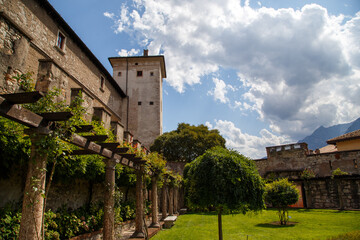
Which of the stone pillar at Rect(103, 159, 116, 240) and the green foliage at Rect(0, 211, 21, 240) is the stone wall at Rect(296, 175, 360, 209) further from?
the green foliage at Rect(0, 211, 21, 240)

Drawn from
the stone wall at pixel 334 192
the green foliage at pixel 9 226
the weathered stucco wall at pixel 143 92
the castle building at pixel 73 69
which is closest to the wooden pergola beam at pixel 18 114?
the castle building at pixel 73 69

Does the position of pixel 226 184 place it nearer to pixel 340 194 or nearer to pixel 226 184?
pixel 226 184

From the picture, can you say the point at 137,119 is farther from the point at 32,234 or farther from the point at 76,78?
the point at 32,234

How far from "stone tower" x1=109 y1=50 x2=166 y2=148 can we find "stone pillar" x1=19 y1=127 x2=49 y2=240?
79.9 ft

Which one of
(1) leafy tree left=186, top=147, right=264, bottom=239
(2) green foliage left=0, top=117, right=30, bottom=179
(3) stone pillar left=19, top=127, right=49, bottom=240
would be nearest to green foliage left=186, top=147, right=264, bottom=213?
(1) leafy tree left=186, top=147, right=264, bottom=239

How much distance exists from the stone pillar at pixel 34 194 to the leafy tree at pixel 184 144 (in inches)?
940

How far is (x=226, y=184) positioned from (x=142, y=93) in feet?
79.3

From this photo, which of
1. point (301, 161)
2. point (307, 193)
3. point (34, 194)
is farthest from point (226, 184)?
point (301, 161)

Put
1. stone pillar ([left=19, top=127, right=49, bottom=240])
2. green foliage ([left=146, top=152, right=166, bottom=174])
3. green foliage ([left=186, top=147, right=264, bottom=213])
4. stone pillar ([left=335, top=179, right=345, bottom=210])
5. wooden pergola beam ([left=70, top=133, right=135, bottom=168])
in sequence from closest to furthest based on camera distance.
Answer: stone pillar ([left=19, top=127, right=49, bottom=240])
wooden pergola beam ([left=70, top=133, right=135, bottom=168])
green foliage ([left=186, top=147, right=264, bottom=213])
green foliage ([left=146, top=152, right=166, bottom=174])
stone pillar ([left=335, top=179, right=345, bottom=210])

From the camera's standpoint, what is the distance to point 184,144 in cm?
2778

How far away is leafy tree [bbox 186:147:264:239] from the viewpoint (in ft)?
20.5

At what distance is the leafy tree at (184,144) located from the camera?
27531 millimetres

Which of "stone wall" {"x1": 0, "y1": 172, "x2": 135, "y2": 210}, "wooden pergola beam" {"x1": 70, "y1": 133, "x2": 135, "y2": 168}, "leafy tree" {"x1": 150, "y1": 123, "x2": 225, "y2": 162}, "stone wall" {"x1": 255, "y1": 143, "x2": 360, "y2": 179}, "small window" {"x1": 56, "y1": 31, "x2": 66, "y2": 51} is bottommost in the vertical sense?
"stone wall" {"x1": 0, "y1": 172, "x2": 135, "y2": 210}

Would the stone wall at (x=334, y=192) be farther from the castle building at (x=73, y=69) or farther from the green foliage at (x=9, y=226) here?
the green foliage at (x=9, y=226)
